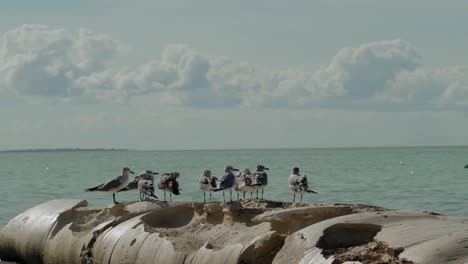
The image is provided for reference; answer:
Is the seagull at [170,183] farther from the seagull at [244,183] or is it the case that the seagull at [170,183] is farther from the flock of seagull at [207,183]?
the seagull at [244,183]

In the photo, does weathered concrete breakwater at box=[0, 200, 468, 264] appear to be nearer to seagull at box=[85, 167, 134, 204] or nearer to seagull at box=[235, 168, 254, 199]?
seagull at box=[85, 167, 134, 204]

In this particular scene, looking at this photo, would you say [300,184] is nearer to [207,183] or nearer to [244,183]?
[244,183]

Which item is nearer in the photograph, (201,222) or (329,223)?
(329,223)

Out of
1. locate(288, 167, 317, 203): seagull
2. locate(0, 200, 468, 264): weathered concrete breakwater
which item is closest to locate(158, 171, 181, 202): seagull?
locate(0, 200, 468, 264): weathered concrete breakwater

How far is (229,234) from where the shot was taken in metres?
12.8

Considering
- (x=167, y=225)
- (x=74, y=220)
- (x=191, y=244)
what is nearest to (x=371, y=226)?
(x=191, y=244)

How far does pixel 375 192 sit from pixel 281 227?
26.5 metres

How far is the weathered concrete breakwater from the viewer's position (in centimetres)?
1005

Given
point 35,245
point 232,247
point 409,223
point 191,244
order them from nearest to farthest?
1. point 409,223
2. point 232,247
3. point 191,244
4. point 35,245

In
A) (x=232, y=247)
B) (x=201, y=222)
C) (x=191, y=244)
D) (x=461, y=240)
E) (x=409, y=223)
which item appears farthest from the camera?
(x=201, y=222)

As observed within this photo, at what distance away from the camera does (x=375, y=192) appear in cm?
3812

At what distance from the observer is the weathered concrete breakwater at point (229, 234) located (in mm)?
10055

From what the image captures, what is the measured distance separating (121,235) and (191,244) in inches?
56.4

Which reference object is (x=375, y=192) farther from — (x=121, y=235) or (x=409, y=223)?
(x=409, y=223)
